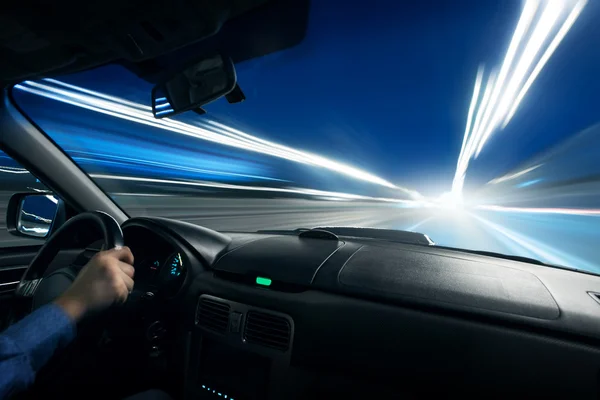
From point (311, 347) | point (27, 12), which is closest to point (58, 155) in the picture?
point (27, 12)

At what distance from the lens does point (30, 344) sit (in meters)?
1.27

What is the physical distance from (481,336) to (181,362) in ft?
6.12

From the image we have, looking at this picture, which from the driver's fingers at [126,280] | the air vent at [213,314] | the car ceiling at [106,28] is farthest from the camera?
the air vent at [213,314]

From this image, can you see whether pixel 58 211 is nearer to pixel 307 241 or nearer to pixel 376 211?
pixel 307 241

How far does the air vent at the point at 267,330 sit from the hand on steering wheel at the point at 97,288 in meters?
0.83

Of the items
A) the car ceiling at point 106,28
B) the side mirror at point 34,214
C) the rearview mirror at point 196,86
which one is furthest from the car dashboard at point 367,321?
the side mirror at point 34,214

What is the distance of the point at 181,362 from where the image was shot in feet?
7.87

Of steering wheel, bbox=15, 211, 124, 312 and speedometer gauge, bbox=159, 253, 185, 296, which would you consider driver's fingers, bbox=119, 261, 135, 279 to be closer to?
steering wheel, bbox=15, 211, 124, 312

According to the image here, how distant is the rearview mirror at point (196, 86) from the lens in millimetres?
2617

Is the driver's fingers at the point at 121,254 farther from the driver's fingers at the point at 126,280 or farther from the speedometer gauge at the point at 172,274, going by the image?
the speedometer gauge at the point at 172,274

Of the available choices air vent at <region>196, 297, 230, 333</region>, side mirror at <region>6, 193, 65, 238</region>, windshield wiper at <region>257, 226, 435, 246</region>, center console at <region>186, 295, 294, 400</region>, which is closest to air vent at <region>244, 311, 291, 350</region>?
center console at <region>186, 295, 294, 400</region>

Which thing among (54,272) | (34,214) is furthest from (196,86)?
(34,214)

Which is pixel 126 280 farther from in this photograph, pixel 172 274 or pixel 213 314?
pixel 172 274

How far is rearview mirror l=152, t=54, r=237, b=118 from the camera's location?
2617 millimetres
